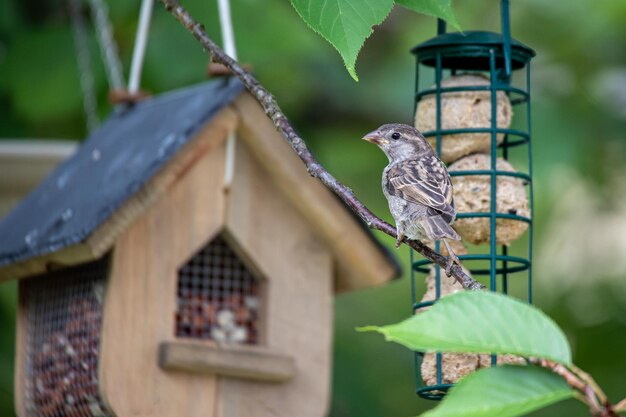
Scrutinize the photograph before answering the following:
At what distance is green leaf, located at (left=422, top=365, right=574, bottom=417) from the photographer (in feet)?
9.60

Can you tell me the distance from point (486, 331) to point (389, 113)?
5797 millimetres

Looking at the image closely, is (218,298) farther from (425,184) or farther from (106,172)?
(425,184)

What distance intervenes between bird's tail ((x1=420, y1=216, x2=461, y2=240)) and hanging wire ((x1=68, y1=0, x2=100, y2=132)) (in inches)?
117

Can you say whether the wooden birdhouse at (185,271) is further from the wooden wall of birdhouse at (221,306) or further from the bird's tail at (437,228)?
the bird's tail at (437,228)

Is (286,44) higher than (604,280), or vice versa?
(286,44)

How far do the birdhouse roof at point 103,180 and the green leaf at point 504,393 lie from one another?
211 cm

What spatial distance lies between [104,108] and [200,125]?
2641 mm

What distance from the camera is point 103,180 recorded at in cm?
527

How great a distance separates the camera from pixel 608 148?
28.2 feet

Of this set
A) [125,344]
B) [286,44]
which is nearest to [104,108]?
[286,44]

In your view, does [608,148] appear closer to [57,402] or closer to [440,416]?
[57,402]

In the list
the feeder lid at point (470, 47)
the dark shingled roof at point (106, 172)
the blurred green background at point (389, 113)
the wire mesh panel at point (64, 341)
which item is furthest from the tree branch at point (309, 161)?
the blurred green background at point (389, 113)

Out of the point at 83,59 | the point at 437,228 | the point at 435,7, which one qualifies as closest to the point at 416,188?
the point at 437,228

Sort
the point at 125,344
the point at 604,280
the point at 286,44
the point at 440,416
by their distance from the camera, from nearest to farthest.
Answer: the point at 440,416
the point at 125,344
the point at 286,44
the point at 604,280
